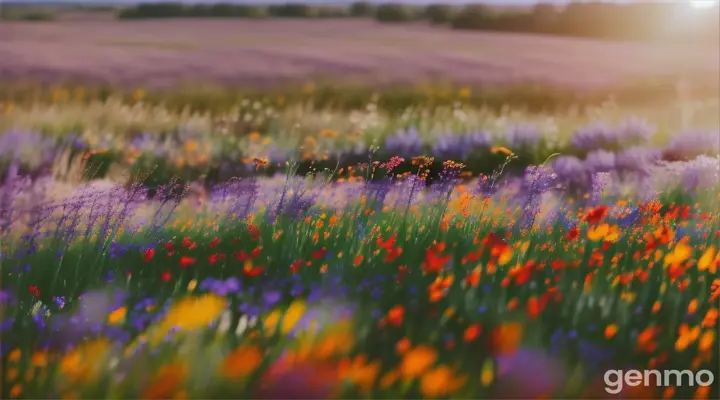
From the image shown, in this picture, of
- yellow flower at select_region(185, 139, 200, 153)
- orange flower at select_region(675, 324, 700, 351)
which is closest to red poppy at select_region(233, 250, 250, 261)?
orange flower at select_region(675, 324, 700, 351)

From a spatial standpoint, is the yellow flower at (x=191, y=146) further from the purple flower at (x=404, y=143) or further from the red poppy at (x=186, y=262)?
the red poppy at (x=186, y=262)

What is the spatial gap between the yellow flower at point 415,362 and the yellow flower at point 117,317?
0.76m

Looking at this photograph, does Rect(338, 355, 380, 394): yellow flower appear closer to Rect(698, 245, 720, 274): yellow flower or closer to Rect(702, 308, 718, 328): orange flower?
Rect(702, 308, 718, 328): orange flower

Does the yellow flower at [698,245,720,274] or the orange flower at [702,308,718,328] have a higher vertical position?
the yellow flower at [698,245,720,274]

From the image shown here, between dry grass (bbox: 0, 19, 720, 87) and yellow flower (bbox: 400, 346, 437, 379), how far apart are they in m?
2.41

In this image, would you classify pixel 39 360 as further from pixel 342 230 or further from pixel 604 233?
pixel 604 233

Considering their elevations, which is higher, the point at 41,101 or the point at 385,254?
the point at 41,101

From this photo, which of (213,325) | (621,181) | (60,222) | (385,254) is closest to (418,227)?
(385,254)

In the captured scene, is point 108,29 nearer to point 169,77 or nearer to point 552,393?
point 169,77

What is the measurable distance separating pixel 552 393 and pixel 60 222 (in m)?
1.59

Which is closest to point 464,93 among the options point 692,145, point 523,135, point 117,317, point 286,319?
point 523,135

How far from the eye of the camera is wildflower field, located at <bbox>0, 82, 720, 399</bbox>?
1719mm

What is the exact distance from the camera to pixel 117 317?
6.25ft

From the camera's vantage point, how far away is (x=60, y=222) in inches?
90.0
